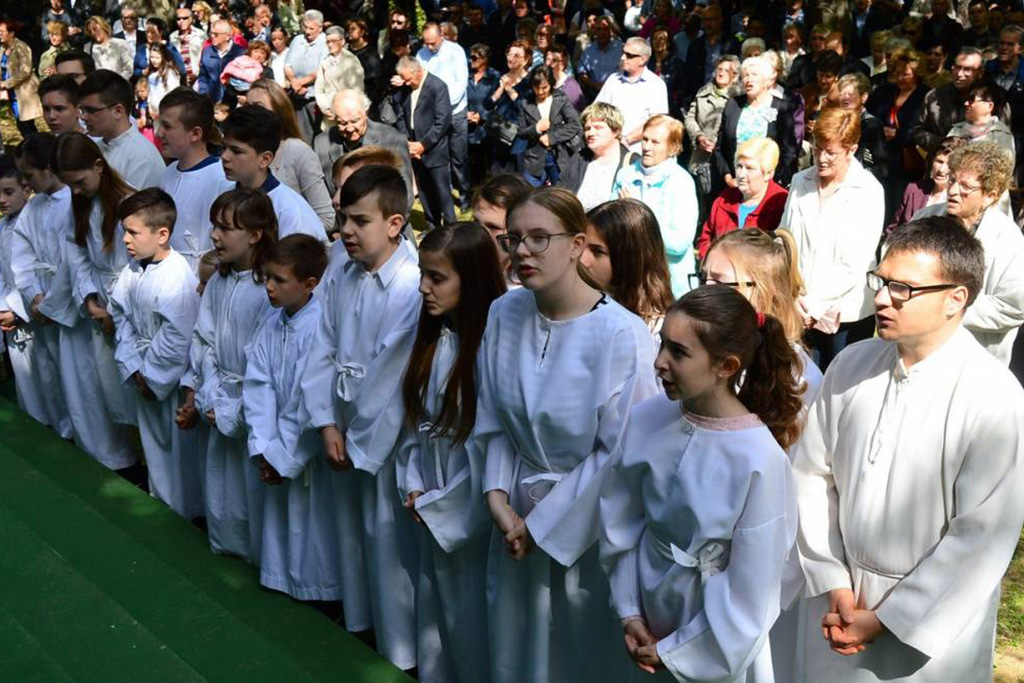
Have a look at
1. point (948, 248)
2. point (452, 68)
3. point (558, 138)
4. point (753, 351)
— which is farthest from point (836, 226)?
point (452, 68)

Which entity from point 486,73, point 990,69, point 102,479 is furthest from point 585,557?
point 486,73

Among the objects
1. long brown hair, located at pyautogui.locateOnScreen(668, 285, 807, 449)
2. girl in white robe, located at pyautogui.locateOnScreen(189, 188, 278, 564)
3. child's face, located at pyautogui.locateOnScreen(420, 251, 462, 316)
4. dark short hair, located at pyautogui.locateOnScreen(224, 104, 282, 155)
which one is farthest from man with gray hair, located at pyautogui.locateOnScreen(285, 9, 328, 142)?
long brown hair, located at pyautogui.locateOnScreen(668, 285, 807, 449)

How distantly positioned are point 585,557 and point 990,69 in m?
8.18

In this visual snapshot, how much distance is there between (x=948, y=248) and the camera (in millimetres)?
2934

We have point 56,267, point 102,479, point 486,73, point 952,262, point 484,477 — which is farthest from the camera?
point 486,73

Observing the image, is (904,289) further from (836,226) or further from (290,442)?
(836,226)

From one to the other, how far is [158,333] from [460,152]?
7.77 metres

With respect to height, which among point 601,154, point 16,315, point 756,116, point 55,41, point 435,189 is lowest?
point 435,189

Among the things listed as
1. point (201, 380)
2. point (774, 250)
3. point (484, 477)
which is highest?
point (774, 250)

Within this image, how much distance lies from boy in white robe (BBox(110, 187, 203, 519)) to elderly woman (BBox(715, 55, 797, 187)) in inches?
209

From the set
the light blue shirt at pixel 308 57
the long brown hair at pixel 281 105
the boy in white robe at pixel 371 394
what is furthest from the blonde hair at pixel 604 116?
the light blue shirt at pixel 308 57

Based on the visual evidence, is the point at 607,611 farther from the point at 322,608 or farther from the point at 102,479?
the point at 102,479

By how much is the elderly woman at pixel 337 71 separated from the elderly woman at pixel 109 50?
5.37 meters

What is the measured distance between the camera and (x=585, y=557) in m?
3.54
